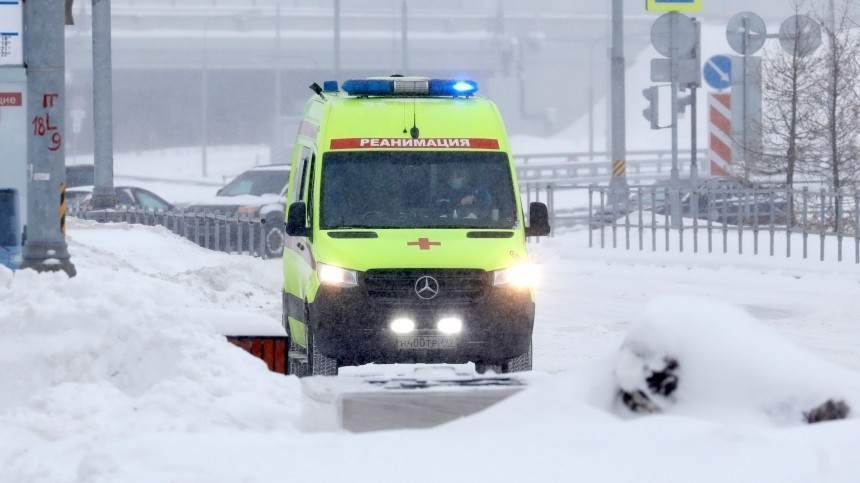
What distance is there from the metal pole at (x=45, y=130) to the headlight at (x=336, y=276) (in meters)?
2.55

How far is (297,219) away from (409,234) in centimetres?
84

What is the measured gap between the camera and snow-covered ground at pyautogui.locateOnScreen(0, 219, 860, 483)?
19.5ft

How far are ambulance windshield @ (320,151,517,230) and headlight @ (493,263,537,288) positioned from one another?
55 cm

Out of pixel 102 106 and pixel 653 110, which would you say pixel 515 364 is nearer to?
pixel 102 106

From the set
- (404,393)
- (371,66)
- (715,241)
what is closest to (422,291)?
(404,393)

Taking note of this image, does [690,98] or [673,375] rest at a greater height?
[690,98]

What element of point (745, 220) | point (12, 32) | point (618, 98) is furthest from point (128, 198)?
point (12, 32)

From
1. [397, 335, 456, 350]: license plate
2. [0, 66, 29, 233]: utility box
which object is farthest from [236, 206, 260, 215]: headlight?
[397, 335, 456, 350]: license plate

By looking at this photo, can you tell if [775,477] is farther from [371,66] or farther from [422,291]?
[371,66]

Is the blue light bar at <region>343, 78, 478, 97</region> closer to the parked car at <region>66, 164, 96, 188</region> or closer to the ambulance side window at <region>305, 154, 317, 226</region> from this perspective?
the ambulance side window at <region>305, 154, 317, 226</region>

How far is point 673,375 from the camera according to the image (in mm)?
6336

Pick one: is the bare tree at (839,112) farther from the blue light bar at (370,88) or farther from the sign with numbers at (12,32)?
the blue light bar at (370,88)

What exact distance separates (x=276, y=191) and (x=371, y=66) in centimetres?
6542

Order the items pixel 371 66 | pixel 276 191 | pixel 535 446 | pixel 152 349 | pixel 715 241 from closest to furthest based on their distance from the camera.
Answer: pixel 535 446 → pixel 152 349 → pixel 715 241 → pixel 276 191 → pixel 371 66
